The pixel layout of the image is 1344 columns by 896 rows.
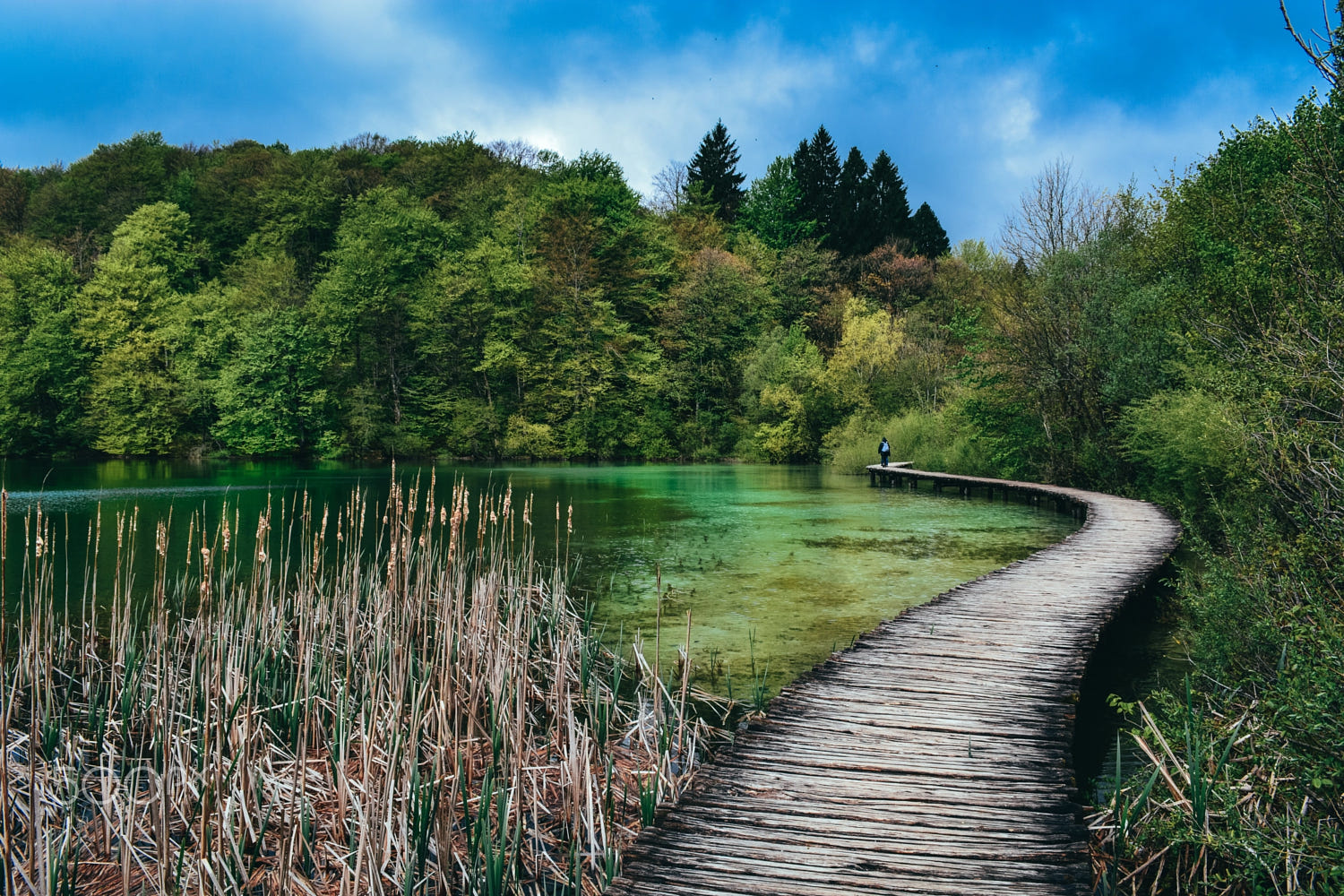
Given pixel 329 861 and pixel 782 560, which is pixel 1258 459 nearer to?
pixel 329 861

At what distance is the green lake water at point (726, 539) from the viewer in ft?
26.0

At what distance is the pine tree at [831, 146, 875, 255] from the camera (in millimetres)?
47281

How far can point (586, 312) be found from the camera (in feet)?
136

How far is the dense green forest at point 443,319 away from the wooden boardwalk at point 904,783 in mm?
30149

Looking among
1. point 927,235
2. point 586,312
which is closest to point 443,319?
point 586,312

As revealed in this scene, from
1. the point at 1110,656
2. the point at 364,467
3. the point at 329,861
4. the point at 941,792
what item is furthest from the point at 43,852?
the point at 364,467

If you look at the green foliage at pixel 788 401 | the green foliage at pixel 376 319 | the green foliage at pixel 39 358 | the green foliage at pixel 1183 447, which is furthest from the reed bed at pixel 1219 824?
the green foliage at pixel 39 358

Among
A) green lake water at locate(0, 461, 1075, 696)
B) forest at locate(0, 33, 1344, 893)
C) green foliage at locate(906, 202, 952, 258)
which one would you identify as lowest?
green lake water at locate(0, 461, 1075, 696)

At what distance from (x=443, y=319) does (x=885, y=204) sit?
25.1m

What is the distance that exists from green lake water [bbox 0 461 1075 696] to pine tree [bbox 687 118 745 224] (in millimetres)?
30464

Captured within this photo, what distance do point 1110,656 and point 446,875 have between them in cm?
629

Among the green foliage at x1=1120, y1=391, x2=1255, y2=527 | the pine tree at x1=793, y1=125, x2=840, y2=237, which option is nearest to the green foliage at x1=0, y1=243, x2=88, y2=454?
the pine tree at x1=793, y1=125, x2=840, y2=237

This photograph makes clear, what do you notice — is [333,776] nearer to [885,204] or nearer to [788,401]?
[788,401]

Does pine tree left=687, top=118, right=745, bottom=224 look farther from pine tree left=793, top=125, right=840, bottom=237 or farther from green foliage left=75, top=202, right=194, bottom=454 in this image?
green foliage left=75, top=202, right=194, bottom=454
